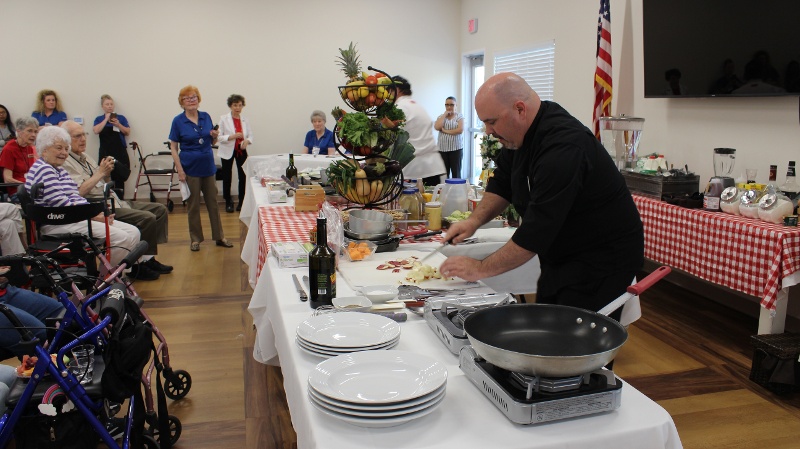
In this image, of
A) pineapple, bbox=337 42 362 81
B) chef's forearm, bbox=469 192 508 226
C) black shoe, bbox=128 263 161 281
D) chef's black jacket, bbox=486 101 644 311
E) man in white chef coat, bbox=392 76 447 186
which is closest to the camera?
chef's black jacket, bbox=486 101 644 311

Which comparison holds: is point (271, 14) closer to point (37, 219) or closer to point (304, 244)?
point (37, 219)

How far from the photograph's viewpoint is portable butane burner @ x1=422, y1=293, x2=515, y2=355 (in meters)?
1.57

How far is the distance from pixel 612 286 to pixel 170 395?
2164 millimetres

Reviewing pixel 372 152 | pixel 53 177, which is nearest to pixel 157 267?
pixel 53 177

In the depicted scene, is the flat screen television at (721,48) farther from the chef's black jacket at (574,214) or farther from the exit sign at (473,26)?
the exit sign at (473,26)

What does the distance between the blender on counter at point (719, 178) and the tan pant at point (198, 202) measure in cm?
429

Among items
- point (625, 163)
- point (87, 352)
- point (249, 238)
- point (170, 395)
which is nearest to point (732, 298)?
point (625, 163)

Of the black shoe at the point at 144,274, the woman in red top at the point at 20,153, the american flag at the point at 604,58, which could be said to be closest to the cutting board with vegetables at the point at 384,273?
the black shoe at the point at 144,274

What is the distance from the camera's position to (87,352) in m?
2.32

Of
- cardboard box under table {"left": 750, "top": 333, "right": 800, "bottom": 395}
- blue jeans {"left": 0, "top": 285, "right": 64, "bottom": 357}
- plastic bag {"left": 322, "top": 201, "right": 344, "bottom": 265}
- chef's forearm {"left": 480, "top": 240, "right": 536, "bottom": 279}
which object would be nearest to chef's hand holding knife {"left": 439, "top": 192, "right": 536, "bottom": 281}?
chef's forearm {"left": 480, "top": 240, "right": 536, "bottom": 279}

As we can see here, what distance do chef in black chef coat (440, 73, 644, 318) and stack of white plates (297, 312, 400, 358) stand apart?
1.22 ft

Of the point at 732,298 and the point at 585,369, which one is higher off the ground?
the point at 585,369

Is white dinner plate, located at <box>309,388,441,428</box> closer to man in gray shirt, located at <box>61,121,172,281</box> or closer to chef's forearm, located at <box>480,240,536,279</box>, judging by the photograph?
chef's forearm, located at <box>480,240,536,279</box>

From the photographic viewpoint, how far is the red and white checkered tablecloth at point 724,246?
329cm
